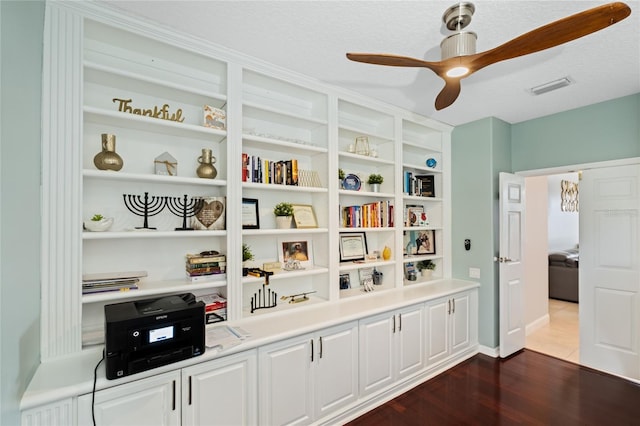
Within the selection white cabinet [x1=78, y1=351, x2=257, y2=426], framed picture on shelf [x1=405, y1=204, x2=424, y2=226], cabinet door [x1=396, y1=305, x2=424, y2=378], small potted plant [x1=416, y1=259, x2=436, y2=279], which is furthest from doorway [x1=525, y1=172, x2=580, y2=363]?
white cabinet [x1=78, y1=351, x2=257, y2=426]

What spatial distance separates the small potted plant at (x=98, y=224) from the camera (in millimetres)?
1711

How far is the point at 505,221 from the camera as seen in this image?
3.28 meters

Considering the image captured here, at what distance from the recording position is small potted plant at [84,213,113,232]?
1.71 metres

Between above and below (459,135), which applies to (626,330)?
below

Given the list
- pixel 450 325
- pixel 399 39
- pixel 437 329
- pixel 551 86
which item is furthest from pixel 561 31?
pixel 450 325

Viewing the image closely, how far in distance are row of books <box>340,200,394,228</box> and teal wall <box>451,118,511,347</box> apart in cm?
107

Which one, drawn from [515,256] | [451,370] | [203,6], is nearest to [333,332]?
[451,370]

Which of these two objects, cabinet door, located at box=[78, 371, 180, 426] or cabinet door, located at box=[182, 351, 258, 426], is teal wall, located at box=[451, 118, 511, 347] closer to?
cabinet door, located at box=[182, 351, 258, 426]

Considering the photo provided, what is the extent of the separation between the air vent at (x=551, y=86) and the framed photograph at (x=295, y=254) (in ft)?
8.06

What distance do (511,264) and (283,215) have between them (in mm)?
2665

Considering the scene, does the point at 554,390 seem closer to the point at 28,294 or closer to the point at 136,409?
the point at 136,409

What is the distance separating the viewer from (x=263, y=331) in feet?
6.40

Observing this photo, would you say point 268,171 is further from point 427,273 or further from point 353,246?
point 427,273

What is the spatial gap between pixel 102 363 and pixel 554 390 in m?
3.48
